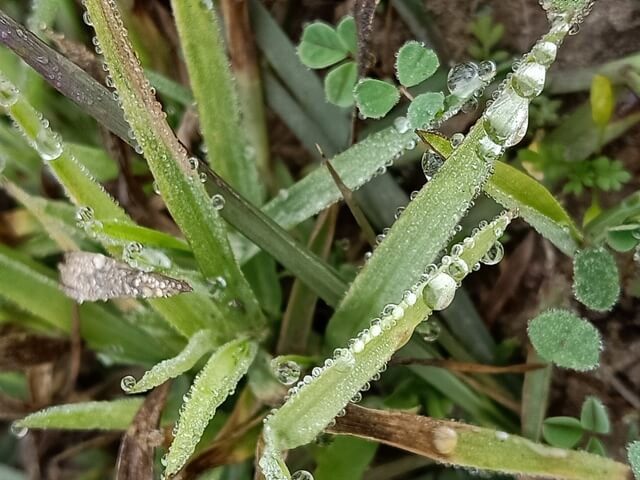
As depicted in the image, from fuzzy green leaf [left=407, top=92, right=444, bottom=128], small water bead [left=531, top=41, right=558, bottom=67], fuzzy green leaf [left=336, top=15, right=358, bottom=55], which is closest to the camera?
small water bead [left=531, top=41, right=558, bottom=67]

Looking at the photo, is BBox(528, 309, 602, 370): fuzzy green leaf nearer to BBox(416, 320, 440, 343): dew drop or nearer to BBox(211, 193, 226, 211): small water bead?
BBox(416, 320, 440, 343): dew drop

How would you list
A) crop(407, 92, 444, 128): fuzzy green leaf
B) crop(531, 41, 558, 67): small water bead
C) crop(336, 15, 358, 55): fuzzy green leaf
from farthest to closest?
crop(336, 15, 358, 55): fuzzy green leaf, crop(407, 92, 444, 128): fuzzy green leaf, crop(531, 41, 558, 67): small water bead

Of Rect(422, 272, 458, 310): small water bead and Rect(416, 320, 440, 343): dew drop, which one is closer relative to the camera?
Rect(422, 272, 458, 310): small water bead

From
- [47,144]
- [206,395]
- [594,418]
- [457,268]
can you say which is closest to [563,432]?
[594,418]

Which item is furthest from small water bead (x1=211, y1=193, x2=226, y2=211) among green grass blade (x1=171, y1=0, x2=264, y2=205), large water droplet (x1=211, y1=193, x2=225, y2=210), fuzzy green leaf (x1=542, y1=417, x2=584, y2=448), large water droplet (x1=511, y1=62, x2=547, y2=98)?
fuzzy green leaf (x1=542, y1=417, x2=584, y2=448)

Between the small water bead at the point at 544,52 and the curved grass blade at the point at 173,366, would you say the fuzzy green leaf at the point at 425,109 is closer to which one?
the small water bead at the point at 544,52

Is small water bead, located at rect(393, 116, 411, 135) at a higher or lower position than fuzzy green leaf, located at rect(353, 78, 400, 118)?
lower

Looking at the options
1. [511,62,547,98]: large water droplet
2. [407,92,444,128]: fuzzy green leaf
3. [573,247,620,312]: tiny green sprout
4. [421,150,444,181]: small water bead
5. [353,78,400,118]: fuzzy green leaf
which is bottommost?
[573,247,620,312]: tiny green sprout

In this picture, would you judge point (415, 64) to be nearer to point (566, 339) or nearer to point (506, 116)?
point (506, 116)

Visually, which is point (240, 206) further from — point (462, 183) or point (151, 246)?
point (462, 183)
